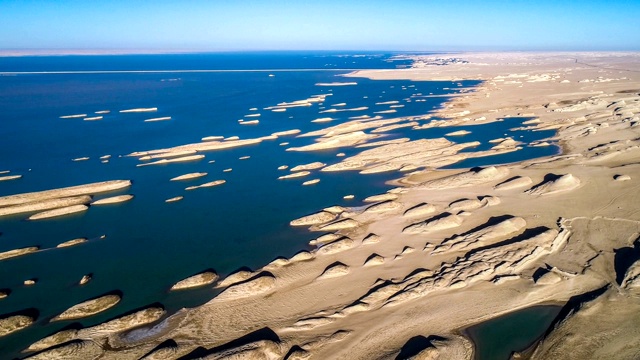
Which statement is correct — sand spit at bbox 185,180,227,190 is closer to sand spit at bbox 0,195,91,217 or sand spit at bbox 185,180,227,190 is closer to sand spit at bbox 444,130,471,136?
sand spit at bbox 0,195,91,217

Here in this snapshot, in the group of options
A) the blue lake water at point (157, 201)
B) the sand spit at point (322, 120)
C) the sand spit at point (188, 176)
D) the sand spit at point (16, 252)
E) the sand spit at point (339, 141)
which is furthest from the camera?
the sand spit at point (322, 120)

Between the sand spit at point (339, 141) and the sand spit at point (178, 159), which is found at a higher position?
the sand spit at point (339, 141)

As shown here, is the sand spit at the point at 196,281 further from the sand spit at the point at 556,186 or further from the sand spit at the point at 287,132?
the sand spit at the point at 287,132

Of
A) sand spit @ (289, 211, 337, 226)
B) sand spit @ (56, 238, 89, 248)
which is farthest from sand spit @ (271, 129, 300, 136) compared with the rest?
sand spit @ (56, 238, 89, 248)

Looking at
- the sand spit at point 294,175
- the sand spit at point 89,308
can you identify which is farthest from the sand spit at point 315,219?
the sand spit at point 89,308

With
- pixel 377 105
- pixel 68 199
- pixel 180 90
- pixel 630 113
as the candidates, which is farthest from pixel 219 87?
pixel 630 113

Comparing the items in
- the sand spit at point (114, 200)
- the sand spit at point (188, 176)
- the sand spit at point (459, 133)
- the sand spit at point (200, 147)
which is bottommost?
the sand spit at point (114, 200)
